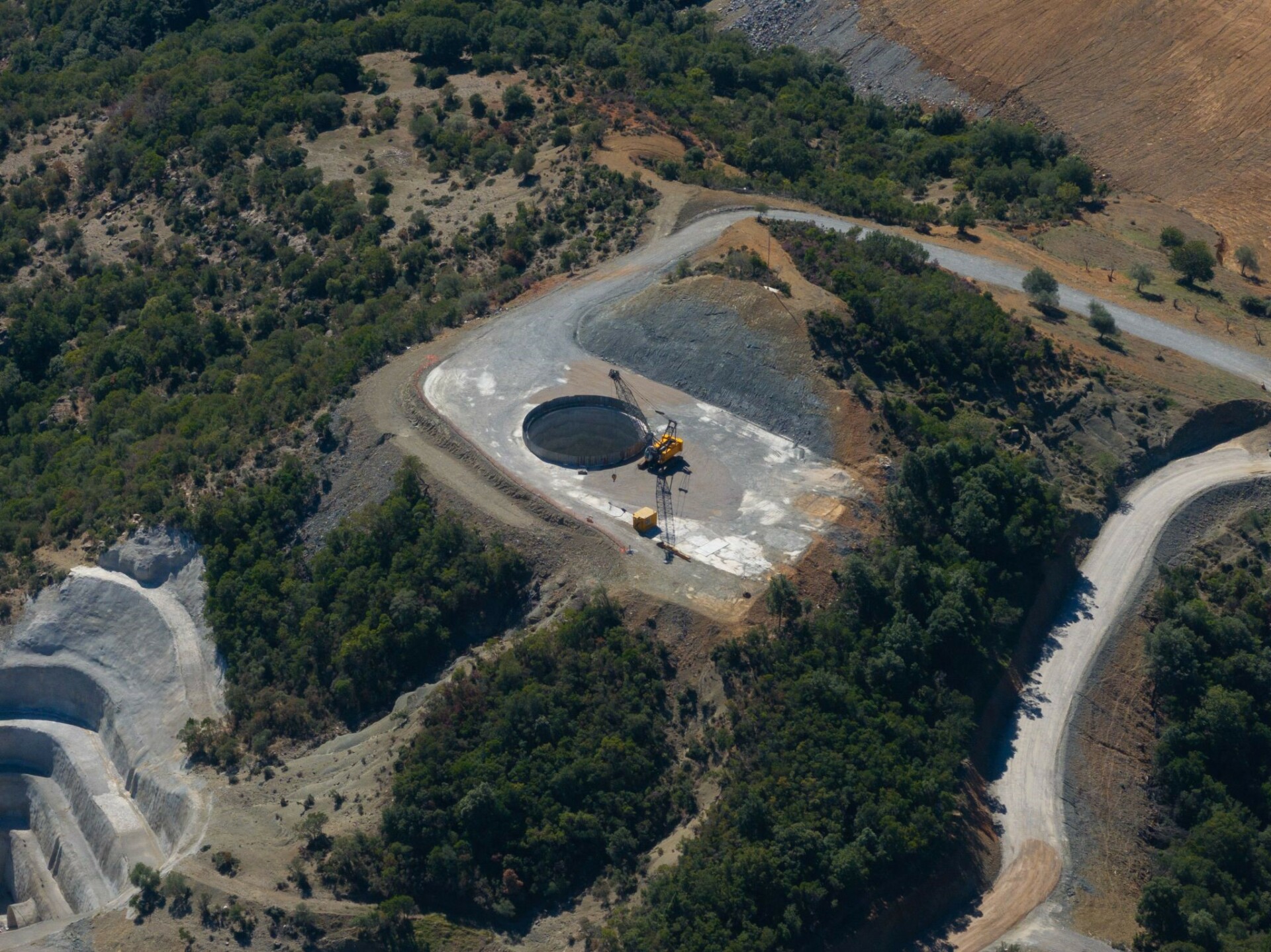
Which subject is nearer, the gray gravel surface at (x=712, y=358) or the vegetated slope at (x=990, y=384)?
the vegetated slope at (x=990, y=384)

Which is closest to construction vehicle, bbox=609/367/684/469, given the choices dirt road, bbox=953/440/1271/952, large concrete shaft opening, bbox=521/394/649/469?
large concrete shaft opening, bbox=521/394/649/469

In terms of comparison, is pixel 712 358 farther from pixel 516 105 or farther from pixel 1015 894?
pixel 516 105

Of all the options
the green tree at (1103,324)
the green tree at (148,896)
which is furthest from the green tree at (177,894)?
the green tree at (1103,324)

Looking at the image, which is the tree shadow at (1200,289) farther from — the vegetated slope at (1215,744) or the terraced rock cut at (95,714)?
the terraced rock cut at (95,714)

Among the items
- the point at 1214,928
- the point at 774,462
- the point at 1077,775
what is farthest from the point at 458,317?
the point at 1214,928

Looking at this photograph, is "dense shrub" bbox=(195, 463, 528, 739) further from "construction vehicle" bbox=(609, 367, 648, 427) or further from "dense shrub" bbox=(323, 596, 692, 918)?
"construction vehicle" bbox=(609, 367, 648, 427)

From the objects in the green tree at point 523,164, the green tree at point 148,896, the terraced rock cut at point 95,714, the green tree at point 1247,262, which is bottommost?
the terraced rock cut at point 95,714

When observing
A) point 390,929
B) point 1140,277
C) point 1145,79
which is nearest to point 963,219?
point 1140,277
